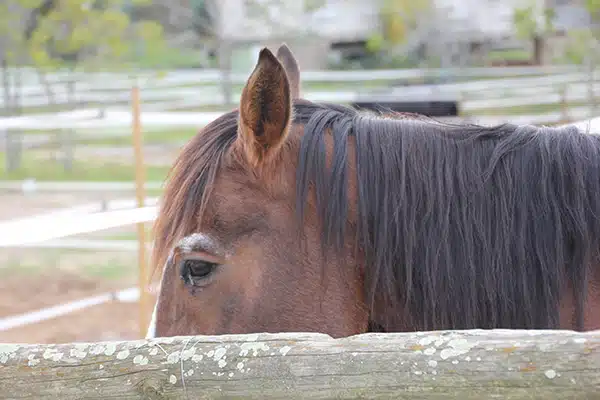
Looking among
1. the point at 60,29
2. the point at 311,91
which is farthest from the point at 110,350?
the point at 311,91

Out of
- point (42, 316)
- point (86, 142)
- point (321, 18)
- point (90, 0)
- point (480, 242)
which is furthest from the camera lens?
point (321, 18)

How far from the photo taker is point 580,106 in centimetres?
1386

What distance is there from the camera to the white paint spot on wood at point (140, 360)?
1.29 meters

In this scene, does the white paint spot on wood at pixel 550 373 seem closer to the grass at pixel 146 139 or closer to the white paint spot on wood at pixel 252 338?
the white paint spot on wood at pixel 252 338

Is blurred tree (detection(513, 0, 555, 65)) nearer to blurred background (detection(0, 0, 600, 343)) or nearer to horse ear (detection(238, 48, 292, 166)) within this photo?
blurred background (detection(0, 0, 600, 343))

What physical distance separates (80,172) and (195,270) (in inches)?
487

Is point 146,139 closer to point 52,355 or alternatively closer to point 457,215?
point 457,215

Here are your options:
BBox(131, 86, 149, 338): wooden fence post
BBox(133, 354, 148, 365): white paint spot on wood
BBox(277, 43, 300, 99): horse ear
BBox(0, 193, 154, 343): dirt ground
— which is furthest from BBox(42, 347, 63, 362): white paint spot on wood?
BBox(0, 193, 154, 343): dirt ground

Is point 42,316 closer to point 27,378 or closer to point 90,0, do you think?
point 27,378

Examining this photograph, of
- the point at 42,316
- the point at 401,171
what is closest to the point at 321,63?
the point at 42,316

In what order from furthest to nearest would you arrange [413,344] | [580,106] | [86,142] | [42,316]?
1. [86,142]
2. [580,106]
3. [42,316]
4. [413,344]

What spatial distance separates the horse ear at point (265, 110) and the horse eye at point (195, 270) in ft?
0.95

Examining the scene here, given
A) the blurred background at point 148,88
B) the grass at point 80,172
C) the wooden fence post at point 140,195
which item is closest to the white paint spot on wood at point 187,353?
the blurred background at point 148,88

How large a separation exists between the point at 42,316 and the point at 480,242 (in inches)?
179
